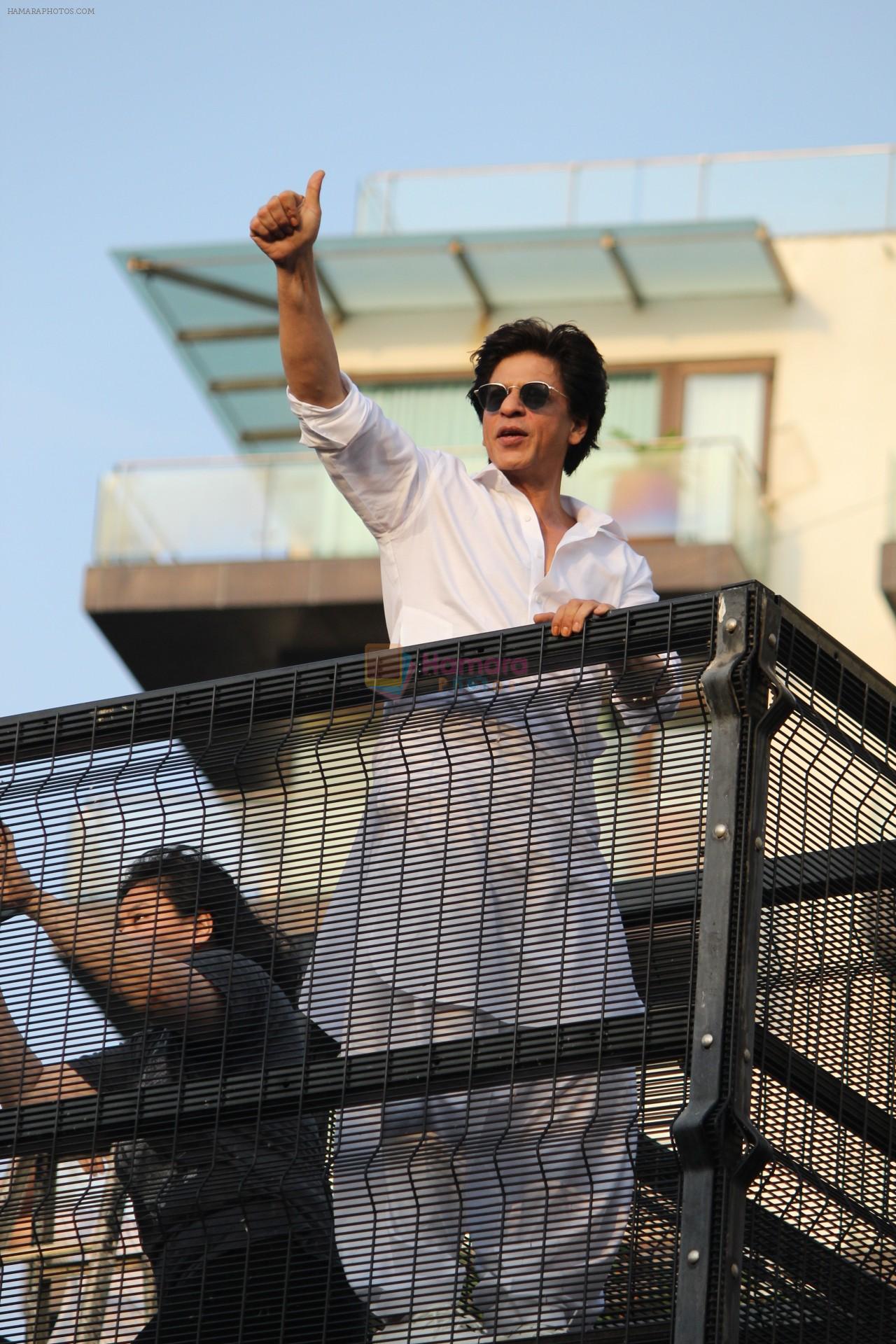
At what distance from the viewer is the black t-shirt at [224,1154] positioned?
186 inches

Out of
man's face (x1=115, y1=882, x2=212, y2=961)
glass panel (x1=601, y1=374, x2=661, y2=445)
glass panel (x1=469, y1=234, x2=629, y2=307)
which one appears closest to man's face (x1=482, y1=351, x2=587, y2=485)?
man's face (x1=115, y1=882, x2=212, y2=961)

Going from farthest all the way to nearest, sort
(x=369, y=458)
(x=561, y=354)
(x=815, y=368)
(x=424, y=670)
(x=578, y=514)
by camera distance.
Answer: (x=815, y=368) → (x=561, y=354) → (x=578, y=514) → (x=369, y=458) → (x=424, y=670)

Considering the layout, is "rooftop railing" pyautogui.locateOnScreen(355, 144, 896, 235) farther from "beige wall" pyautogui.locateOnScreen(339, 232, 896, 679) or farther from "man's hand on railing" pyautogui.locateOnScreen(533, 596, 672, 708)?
"man's hand on railing" pyautogui.locateOnScreen(533, 596, 672, 708)

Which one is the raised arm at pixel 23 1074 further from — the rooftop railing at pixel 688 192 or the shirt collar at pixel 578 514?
the rooftop railing at pixel 688 192

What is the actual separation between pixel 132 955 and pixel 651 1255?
4.29 ft

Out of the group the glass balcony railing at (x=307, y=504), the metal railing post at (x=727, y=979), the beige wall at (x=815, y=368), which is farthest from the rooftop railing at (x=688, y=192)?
the metal railing post at (x=727, y=979)

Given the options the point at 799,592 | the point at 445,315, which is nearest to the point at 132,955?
the point at 799,592

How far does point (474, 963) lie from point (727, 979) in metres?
0.59

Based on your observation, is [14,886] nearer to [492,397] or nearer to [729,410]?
[492,397]

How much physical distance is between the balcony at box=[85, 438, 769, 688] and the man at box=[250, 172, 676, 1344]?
15.8 m

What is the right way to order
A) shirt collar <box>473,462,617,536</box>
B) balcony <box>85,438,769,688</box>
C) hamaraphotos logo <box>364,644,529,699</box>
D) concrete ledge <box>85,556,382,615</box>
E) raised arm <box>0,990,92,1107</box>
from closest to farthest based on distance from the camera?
hamaraphotos logo <box>364,644,529,699</box> < raised arm <box>0,990,92,1107</box> < shirt collar <box>473,462,617,536</box> < balcony <box>85,438,769,688</box> < concrete ledge <box>85,556,382,615</box>

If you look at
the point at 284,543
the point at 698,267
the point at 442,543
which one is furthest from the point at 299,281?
the point at 698,267

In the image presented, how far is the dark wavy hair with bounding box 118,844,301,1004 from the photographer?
4.91 m

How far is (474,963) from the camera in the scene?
470 cm
